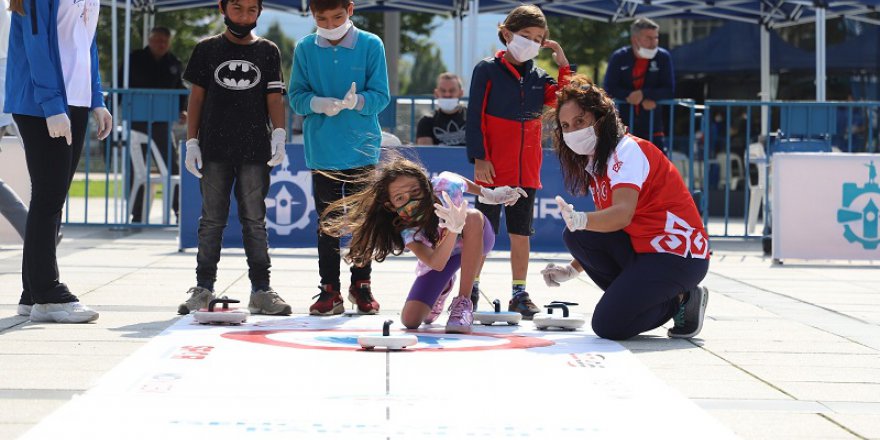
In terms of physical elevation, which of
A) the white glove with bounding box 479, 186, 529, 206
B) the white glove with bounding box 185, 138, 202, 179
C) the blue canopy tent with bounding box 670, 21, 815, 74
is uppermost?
the blue canopy tent with bounding box 670, 21, 815, 74

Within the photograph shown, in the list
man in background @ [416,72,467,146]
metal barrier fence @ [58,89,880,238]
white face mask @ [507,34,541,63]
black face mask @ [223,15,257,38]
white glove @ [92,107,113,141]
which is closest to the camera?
white glove @ [92,107,113,141]

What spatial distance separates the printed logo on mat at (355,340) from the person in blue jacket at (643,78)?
21.1 feet

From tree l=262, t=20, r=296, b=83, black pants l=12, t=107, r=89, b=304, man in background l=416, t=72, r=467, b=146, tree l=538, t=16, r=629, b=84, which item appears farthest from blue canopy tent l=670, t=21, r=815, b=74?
tree l=262, t=20, r=296, b=83

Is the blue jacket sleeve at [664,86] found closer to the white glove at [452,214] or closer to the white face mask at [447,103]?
the white face mask at [447,103]

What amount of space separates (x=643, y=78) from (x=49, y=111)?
23.4 ft

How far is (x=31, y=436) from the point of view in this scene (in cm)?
382

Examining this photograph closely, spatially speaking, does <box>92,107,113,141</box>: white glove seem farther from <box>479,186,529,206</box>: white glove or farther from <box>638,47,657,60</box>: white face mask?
<box>638,47,657,60</box>: white face mask

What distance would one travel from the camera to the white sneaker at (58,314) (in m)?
6.48

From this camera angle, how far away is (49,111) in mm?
6262

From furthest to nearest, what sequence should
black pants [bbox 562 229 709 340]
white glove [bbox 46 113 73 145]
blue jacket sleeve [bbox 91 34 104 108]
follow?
1. blue jacket sleeve [bbox 91 34 104 108]
2. white glove [bbox 46 113 73 145]
3. black pants [bbox 562 229 709 340]

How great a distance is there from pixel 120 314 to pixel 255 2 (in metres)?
1.71

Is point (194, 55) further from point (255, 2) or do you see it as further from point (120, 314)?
point (120, 314)

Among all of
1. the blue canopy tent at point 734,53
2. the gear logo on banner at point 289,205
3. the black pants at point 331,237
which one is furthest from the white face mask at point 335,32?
the blue canopy tent at point 734,53

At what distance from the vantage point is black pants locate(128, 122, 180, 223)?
13180 mm
